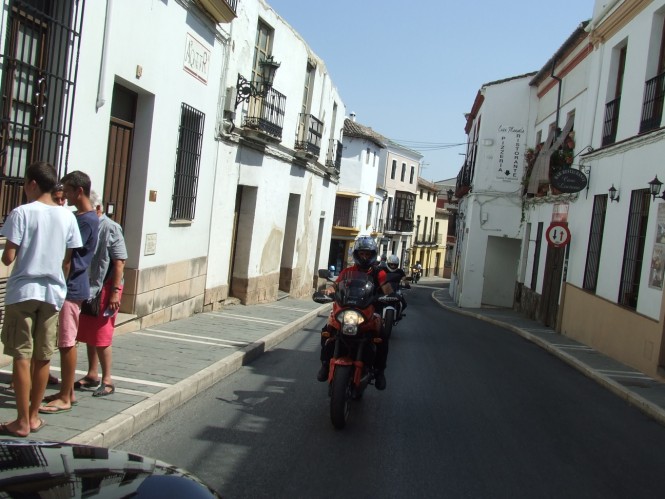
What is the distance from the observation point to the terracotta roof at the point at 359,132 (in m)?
44.0

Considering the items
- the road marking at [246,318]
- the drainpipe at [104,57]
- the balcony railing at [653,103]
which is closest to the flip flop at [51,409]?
the drainpipe at [104,57]

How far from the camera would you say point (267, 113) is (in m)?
14.3

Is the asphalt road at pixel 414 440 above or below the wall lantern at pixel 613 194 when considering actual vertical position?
below

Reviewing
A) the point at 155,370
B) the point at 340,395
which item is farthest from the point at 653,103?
the point at 155,370

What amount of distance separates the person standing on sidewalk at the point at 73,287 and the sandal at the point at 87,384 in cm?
56

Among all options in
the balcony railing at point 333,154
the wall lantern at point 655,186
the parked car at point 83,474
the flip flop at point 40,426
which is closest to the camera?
the parked car at point 83,474

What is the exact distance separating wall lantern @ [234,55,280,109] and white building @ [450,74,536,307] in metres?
14.7

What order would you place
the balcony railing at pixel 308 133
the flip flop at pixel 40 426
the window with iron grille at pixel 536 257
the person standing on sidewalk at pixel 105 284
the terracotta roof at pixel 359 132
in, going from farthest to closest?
the terracotta roof at pixel 359 132
the window with iron grille at pixel 536 257
the balcony railing at pixel 308 133
the person standing on sidewalk at pixel 105 284
the flip flop at pixel 40 426

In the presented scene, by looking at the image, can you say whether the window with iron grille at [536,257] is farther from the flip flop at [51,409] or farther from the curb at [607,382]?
the flip flop at [51,409]

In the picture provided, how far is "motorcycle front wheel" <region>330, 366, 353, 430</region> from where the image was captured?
568cm

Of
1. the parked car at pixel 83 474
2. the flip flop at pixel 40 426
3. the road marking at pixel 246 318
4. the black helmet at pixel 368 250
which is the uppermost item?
the black helmet at pixel 368 250

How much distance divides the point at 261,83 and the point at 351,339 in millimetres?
7899

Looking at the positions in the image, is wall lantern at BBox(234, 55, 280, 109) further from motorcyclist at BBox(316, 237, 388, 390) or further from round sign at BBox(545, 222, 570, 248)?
round sign at BBox(545, 222, 570, 248)

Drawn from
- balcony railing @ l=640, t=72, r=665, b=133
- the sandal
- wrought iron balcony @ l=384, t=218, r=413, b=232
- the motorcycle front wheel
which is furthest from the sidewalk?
wrought iron balcony @ l=384, t=218, r=413, b=232
